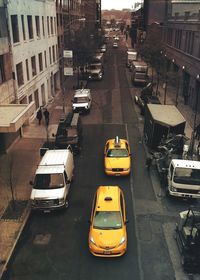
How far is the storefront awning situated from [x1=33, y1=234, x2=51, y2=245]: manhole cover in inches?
271

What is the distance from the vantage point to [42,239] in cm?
1511

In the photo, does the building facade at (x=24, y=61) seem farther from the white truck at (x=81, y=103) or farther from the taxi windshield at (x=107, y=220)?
the taxi windshield at (x=107, y=220)

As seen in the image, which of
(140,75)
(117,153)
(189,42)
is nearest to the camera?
(117,153)

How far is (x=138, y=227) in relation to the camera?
15.8 metres

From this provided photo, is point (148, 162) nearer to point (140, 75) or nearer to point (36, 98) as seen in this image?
point (36, 98)

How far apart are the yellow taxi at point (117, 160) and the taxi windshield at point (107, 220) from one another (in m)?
5.84

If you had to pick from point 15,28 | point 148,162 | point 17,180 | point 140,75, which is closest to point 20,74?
point 15,28

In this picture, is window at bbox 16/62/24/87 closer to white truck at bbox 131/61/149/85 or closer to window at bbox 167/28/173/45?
white truck at bbox 131/61/149/85

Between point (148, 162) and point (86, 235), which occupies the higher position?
point (148, 162)

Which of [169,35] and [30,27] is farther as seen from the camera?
[169,35]

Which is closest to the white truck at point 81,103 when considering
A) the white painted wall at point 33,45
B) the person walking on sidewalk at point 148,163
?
the white painted wall at point 33,45

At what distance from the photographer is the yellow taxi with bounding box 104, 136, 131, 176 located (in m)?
20.4

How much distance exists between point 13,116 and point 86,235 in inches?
388

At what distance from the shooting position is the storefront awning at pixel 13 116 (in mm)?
19031
